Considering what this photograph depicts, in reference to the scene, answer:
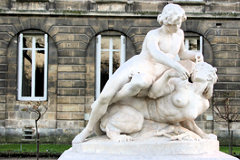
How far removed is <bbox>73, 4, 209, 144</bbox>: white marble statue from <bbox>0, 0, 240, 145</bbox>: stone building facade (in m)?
12.7

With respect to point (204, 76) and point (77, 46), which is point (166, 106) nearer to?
point (204, 76)

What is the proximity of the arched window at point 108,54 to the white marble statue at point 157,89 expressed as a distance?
42.5 feet

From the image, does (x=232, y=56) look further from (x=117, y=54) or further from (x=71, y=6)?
(x=71, y=6)

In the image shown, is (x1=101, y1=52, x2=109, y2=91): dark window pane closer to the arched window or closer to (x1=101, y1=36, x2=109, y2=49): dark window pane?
the arched window

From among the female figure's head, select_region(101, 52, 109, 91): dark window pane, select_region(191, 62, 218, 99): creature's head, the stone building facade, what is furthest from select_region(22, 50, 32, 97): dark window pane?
select_region(191, 62, 218, 99): creature's head

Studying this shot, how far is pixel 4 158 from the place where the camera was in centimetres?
1284

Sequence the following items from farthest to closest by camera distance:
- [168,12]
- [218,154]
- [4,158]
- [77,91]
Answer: [77,91] < [4,158] < [168,12] < [218,154]

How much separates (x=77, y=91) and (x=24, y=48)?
2973 mm

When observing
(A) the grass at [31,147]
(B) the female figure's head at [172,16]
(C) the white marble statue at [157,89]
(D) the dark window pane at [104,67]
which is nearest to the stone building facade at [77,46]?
(D) the dark window pane at [104,67]

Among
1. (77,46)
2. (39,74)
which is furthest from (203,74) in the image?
(39,74)

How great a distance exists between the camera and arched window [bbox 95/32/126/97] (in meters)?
18.2

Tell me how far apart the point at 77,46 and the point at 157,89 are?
13.4 metres

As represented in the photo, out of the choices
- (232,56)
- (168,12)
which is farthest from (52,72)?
(168,12)

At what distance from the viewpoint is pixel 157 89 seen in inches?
191
